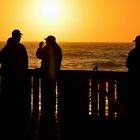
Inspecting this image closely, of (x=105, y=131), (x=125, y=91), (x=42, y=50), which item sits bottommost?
(x=105, y=131)

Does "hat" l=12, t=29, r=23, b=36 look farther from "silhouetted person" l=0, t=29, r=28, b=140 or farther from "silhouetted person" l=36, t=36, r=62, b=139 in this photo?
"silhouetted person" l=36, t=36, r=62, b=139

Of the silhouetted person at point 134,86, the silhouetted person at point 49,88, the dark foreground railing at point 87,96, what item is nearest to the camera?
the silhouetted person at point 134,86

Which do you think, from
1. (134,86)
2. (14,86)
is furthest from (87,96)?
(14,86)

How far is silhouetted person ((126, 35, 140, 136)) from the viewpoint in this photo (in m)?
9.29

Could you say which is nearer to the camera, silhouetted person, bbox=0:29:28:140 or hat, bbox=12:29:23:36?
silhouetted person, bbox=0:29:28:140

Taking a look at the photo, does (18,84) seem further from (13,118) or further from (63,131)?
(63,131)

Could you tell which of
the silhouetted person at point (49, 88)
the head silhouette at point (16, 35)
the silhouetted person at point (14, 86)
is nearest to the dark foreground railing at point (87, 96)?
the silhouetted person at point (49, 88)

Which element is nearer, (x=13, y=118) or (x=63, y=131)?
(x=63, y=131)

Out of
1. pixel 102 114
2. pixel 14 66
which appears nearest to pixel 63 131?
Answer: pixel 102 114

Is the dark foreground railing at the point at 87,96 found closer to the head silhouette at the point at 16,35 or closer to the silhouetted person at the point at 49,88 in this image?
the silhouetted person at the point at 49,88

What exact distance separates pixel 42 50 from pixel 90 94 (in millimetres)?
1300

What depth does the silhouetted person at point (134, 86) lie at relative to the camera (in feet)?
30.5

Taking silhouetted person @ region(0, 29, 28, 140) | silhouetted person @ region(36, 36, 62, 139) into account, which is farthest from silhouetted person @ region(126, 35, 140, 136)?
silhouetted person @ region(0, 29, 28, 140)

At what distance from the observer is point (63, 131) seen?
30.9ft
